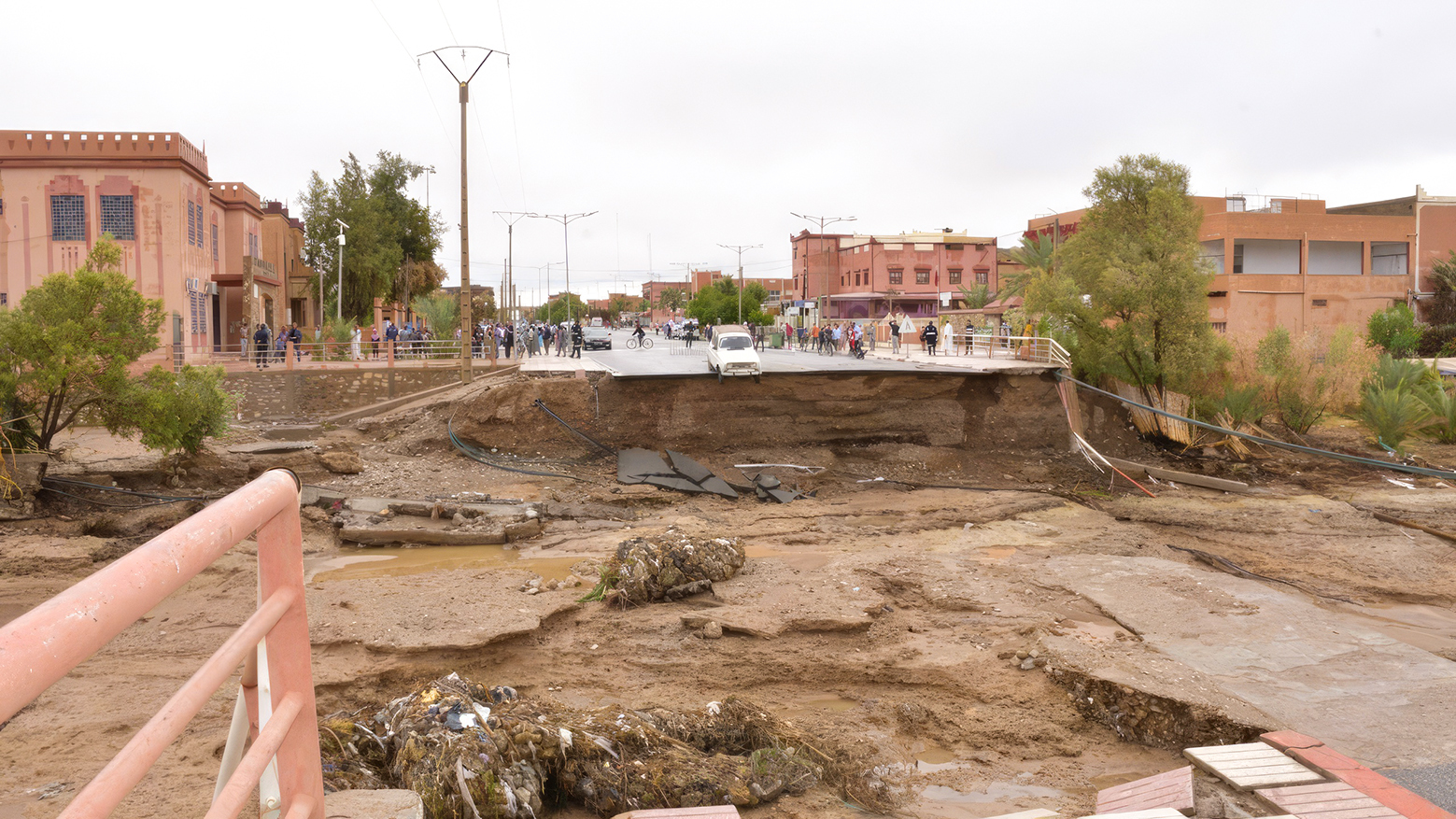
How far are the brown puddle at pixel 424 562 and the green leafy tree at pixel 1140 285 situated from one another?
681 inches

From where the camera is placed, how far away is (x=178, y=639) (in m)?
9.83

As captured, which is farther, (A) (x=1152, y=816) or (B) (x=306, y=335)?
(B) (x=306, y=335)

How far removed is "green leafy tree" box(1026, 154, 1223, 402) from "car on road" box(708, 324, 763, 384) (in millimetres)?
8858

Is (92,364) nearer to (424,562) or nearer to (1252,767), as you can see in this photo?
(424,562)

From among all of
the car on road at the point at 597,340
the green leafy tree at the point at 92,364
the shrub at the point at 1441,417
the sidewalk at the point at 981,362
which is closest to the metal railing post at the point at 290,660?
the green leafy tree at the point at 92,364

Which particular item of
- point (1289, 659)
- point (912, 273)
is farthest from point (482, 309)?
point (1289, 659)

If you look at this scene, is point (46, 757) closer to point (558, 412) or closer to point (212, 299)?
point (558, 412)

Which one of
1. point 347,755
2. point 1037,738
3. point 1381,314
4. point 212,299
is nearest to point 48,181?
point 212,299

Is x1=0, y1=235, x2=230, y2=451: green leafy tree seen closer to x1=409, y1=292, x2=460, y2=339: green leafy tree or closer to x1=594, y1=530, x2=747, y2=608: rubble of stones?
x1=594, y1=530, x2=747, y2=608: rubble of stones

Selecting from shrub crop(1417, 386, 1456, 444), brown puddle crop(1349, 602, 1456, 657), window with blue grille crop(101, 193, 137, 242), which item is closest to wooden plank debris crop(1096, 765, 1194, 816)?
brown puddle crop(1349, 602, 1456, 657)

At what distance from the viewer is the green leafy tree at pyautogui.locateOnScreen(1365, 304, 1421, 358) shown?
125ft

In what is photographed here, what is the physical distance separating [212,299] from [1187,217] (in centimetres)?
3569

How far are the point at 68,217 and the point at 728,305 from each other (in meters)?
64.8

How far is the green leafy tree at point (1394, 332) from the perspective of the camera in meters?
38.0
